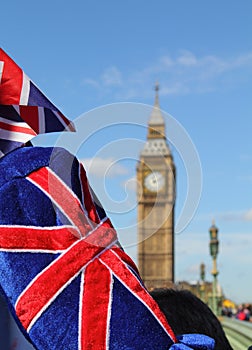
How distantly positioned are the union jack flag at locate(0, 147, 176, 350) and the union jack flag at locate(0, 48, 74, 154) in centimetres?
15

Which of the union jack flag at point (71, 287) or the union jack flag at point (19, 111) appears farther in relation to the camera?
the union jack flag at point (19, 111)

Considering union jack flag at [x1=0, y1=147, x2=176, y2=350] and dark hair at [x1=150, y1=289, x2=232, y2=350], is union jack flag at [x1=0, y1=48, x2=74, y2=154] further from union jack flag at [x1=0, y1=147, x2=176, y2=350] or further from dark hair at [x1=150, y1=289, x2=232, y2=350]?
dark hair at [x1=150, y1=289, x2=232, y2=350]

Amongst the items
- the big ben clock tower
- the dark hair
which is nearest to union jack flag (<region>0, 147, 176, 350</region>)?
the big ben clock tower

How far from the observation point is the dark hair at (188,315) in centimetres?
111

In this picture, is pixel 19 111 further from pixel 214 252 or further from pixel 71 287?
pixel 214 252

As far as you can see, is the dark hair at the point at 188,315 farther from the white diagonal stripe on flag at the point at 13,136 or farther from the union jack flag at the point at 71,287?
the white diagonal stripe on flag at the point at 13,136

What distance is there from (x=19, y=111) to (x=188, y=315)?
426mm

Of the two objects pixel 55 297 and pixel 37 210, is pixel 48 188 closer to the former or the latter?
pixel 37 210

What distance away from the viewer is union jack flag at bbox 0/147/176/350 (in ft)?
2.73

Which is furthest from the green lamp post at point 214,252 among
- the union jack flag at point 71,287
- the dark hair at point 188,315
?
the union jack flag at point 71,287

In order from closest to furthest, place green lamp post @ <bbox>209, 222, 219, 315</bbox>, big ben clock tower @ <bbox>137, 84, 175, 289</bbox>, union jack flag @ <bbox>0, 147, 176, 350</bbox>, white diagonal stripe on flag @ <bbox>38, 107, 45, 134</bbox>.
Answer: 1. union jack flag @ <bbox>0, 147, 176, 350</bbox>
2. big ben clock tower @ <bbox>137, 84, 175, 289</bbox>
3. white diagonal stripe on flag @ <bbox>38, 107, 45, 134</bbox>
4. green lamp post @ <bbox>209, 222, 219, 315</bbox>

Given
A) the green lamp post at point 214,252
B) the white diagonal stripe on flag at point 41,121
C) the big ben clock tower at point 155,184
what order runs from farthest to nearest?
the green lamp post at point 214,252 → the white diagonal stripe on flag at point 41,121 → the big ben clock tower at point 155,184

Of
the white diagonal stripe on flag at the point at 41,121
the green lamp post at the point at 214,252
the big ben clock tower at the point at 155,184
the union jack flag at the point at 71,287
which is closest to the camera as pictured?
the union jack flag at the point at 71,287

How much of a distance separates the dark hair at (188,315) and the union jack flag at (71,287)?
0.25m
